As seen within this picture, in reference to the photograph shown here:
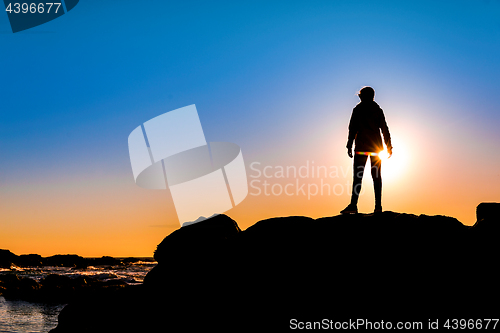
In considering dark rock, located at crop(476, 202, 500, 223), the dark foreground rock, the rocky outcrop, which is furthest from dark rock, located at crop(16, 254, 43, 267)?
dark rock, located at crop(476, 202, 500, 223)

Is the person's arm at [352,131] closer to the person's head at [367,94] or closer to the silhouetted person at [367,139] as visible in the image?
the silhouetted person at [367,139]

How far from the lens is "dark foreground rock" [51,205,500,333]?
6824 millimetres

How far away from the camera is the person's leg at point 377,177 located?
27.3 ft

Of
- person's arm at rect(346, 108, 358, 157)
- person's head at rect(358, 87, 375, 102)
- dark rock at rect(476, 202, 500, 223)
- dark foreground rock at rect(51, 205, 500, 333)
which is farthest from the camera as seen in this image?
person's arm at rect(346, 108, 358, 157)

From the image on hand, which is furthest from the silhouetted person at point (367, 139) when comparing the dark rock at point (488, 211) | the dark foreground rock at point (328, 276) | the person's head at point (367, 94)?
the dark rock at point (488, 211)

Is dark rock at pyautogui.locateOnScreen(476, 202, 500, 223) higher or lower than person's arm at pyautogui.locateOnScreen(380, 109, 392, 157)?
lower

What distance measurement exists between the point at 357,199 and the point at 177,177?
459 centimetres

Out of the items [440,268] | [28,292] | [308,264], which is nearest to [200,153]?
[308,264]

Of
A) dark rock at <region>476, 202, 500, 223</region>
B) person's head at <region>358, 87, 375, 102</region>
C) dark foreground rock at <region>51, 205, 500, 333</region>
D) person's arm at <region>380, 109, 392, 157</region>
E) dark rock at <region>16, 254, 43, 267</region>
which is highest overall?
person's head at <region>358, 87, 375, 102</region>

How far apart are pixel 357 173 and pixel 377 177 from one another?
46 centimetres

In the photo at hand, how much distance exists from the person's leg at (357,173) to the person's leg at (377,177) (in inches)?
8.1

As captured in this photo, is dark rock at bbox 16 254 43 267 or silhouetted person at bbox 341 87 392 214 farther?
dark rock at bbox 16 254 43 267

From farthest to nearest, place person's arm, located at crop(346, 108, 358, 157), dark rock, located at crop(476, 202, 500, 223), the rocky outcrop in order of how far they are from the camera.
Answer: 1. the rocky outcrop
2. person's arm, located at crop(346, 108, 358, 157)
3. dark rock, located at crop(476, 202, 500, 223)

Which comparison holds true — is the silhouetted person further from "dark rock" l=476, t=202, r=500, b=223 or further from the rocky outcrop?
the rocky outcrop
